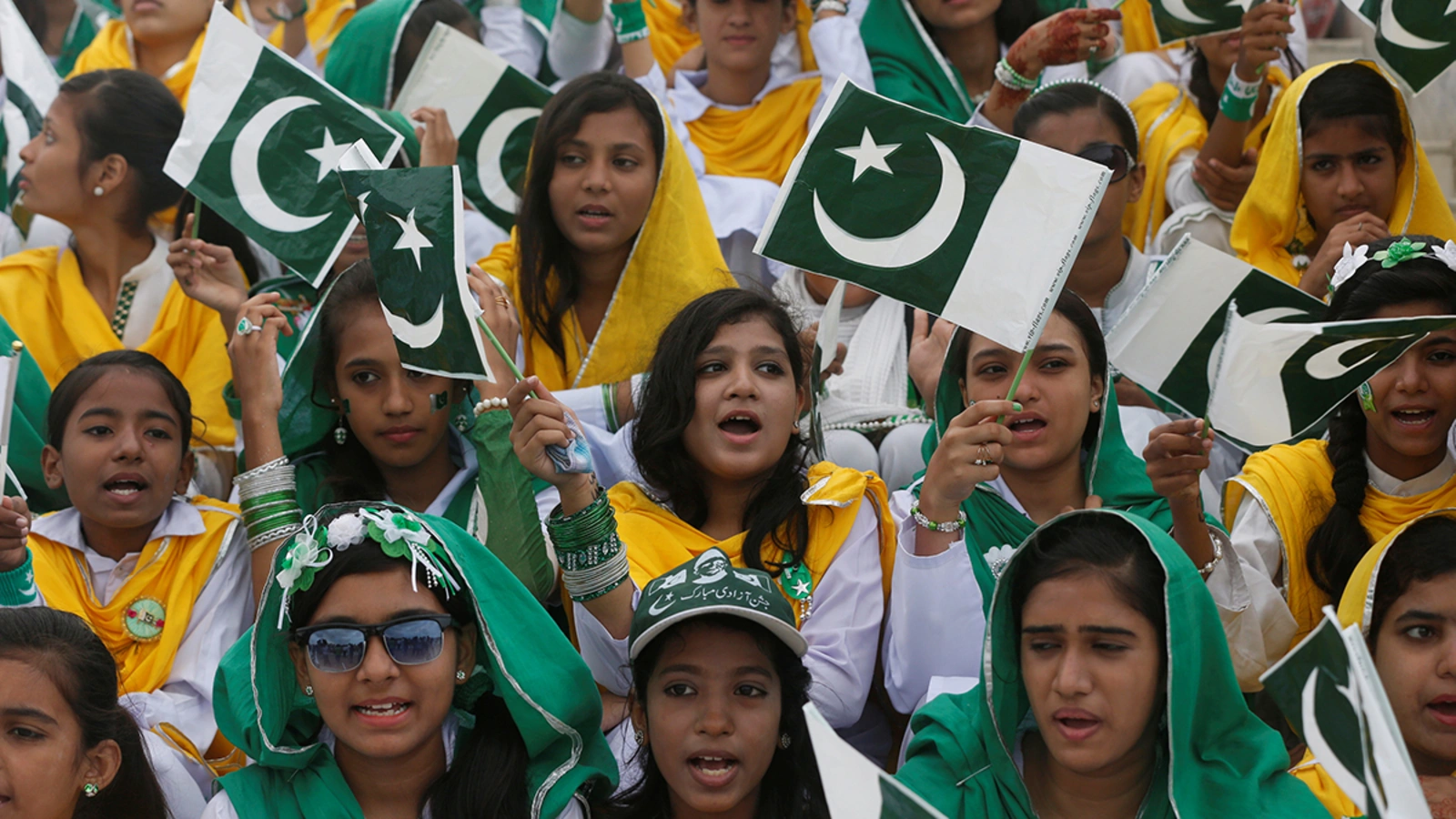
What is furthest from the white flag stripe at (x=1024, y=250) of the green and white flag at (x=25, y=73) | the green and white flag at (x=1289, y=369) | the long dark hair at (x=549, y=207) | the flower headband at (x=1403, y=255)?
the green and white flag at (x=25, y=73)

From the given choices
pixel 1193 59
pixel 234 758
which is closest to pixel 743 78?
pixel 1193 59

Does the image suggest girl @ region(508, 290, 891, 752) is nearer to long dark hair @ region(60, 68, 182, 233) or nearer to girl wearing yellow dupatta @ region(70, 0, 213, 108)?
long dark hair @ region(60, 68, 182, 233)

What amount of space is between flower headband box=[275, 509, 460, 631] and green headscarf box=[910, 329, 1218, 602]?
129 centimetres

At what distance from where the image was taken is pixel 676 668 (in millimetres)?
3711

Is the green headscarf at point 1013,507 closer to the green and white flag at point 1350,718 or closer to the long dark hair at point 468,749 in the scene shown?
the long dark hair at point 468,749

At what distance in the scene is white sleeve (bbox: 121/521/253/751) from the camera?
4.32 metres

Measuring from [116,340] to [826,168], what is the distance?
9.76 feet

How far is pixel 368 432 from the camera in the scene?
478 centimetres

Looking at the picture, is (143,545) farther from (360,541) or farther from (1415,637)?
(1415,637)

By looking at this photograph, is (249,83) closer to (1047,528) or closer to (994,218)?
(994,218)

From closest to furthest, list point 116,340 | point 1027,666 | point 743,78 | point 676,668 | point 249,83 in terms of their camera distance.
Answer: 1. point 1027,666
2. point 676,668
3. point 249,83
4. point 116,340
5. point 743,78

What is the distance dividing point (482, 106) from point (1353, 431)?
329 cm

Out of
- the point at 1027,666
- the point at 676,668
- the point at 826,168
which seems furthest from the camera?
the point at 826,168

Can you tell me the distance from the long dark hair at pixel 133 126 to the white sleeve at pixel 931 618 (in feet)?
11.0
